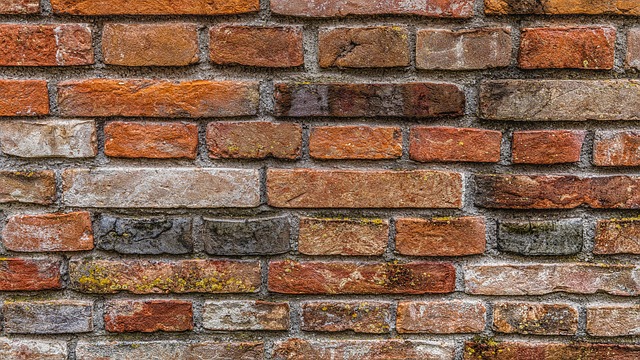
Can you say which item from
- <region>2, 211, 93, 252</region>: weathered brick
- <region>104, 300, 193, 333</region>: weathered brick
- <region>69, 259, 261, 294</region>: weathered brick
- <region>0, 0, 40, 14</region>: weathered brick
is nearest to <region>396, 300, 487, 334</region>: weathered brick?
<region>69, 259, 261, 294</region>: weathered brick

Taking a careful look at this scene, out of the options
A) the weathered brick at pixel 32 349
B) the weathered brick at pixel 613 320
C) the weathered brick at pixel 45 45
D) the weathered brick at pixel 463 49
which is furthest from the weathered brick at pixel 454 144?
the weathered brick at pixel 32 349

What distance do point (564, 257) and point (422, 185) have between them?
322mm

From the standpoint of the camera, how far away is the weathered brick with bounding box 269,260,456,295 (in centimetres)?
86

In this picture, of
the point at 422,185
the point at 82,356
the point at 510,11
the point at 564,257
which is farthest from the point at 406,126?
the point at 82,356

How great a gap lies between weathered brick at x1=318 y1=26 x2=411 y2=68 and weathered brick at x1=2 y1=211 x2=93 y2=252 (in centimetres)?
56

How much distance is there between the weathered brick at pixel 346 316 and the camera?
2.86 ft

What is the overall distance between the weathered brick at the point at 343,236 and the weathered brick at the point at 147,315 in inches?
10.5

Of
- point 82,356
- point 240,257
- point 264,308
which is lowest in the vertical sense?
point 82,356

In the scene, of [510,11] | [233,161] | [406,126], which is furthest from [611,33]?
[233,161]

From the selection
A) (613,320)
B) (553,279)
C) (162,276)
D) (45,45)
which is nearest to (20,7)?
(45,45)

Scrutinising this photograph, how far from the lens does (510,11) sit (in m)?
0.81

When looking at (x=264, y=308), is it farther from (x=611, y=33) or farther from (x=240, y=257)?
(x=611, y=33)

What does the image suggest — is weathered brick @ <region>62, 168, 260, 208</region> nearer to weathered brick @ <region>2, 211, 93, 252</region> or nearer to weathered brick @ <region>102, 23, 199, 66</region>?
weathered brick @ <region>2, 211, 93, 252</region>

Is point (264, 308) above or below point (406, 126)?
below
